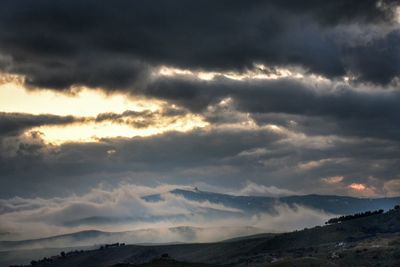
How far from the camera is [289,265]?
194m

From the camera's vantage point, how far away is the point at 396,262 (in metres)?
193

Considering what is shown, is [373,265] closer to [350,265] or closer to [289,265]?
[350,265]

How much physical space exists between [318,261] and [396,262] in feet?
87.6

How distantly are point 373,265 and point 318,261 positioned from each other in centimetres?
1962

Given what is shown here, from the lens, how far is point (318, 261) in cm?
19650

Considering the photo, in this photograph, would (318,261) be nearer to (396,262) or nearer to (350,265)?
(350,265)

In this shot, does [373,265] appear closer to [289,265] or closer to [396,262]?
[396,262]

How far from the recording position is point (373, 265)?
19650 centimetres

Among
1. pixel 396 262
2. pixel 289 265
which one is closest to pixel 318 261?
pixel 289 265

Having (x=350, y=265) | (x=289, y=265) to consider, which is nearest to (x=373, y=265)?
(x=350, y=265)

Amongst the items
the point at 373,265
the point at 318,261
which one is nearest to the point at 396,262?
the point at 373,265

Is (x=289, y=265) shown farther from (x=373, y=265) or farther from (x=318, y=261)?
(x=373, y=265)

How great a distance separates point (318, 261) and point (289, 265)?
10.9 m
